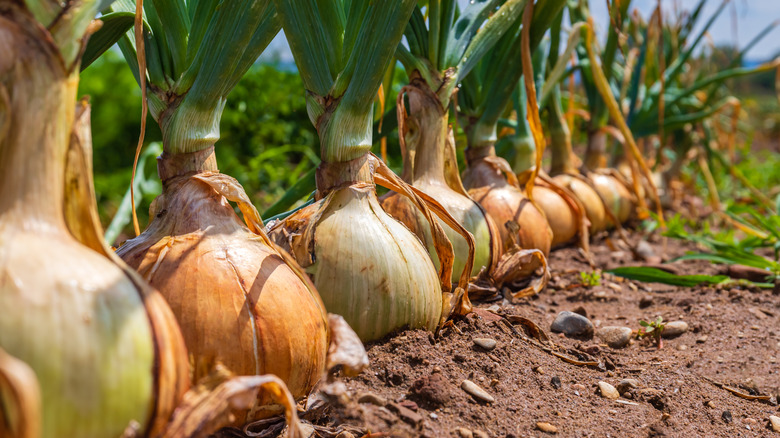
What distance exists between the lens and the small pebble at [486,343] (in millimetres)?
1172

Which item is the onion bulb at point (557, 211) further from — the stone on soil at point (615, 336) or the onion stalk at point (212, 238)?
the onion stalk at point (212, 238)

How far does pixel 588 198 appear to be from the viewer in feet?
8.55

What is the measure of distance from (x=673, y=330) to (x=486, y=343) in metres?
0.67

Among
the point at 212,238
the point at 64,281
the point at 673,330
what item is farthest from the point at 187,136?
the point at 673,330

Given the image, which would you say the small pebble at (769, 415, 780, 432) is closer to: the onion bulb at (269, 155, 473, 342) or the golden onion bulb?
the onion bulb at (269, 155, 473, 342)

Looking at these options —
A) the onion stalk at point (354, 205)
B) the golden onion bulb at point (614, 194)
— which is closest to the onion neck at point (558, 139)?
the golden onion bulb at point (614, 194)

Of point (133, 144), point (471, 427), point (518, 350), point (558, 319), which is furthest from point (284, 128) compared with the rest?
point (471, 427)

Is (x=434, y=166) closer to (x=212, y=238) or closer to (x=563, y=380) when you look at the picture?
(x=563, y=380)

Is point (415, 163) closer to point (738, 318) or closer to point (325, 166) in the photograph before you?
point (325, 166)

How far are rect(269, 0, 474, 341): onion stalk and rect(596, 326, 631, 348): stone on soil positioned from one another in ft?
1.56

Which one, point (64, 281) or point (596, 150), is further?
point (596, 150)

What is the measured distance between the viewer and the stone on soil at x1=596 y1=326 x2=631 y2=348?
4.89 feet

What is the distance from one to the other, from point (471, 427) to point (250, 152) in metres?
2.85

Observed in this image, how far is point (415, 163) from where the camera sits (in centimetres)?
159
